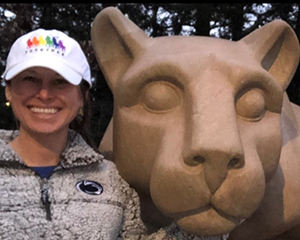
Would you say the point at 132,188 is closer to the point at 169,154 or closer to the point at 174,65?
the point at 169,154

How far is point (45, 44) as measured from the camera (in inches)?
48.1

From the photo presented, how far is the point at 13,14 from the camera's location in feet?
13.6

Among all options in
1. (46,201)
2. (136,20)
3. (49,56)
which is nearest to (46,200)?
(46,201)

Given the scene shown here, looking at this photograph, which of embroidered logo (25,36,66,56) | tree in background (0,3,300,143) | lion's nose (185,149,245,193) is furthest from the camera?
tree in background (0,3,300,143)

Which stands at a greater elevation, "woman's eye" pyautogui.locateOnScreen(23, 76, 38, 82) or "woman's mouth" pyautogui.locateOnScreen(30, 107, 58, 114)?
"woman's eye" pyautogui.locateOnScreen(23, 76, 38, 82)

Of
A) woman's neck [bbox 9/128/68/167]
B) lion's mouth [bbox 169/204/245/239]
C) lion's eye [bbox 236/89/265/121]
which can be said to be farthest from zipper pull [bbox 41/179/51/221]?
lion's eye [bbox 236/89/265/121]

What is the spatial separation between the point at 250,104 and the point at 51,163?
57cm

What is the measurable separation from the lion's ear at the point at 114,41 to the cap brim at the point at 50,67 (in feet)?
0.83

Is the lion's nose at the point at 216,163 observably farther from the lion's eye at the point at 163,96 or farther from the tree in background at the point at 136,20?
the tree in background at the point at 136,20

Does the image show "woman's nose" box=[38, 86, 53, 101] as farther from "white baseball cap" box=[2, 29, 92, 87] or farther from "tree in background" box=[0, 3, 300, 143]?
"tree in background" box=[0, 3, 300, 143]

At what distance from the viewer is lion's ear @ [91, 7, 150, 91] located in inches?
56.0

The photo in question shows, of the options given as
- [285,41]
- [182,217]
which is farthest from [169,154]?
[285,41]

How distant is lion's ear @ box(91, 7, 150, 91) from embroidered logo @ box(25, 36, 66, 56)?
0.24m

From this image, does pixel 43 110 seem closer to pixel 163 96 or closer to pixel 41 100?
pixel 41 100
